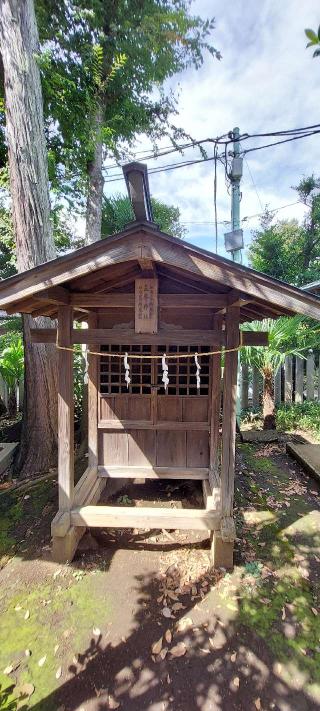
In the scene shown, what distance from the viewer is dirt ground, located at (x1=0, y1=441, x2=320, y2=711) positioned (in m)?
2.01

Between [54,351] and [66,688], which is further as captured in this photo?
[54,351]

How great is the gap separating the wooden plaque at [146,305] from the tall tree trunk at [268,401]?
15.3 feet

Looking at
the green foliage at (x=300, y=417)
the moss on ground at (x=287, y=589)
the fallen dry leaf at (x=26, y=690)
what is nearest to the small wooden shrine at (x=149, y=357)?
the moss on ground at (x=287, y=589)

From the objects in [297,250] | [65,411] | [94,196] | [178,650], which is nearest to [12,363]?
[94,196]

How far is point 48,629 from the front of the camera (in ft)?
7.95

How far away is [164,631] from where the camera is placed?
242 centimetres

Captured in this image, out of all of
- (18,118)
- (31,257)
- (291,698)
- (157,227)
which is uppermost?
(18,118)

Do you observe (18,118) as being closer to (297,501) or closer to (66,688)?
(66,688)

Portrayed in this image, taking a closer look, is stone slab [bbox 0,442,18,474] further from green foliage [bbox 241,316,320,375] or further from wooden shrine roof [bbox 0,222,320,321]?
green foliage [bbox 241,316,320,375]

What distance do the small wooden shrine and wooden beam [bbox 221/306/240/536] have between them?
0.01 m

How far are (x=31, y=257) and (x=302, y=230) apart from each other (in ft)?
33.7

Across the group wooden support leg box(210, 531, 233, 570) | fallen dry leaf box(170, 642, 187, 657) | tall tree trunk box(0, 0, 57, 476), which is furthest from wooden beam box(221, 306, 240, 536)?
tall tree trunk box(0, 0, 57, 476)

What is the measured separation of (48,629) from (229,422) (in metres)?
2.32

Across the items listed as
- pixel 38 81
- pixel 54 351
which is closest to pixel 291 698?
pixel 54 351
